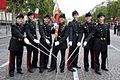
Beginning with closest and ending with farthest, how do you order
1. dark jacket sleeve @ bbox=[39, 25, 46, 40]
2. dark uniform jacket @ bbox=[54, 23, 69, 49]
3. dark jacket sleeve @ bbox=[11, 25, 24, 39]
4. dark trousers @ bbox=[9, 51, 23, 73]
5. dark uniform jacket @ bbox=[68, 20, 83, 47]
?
dark jacket sleeve @ bbox=[11, 25, 24, 39]
dark trousers @ bbox=[9, 51, 23, 73]
dark jacket sleeve @ bbox=[39, 25, 46, 40]
dark uniform jacket @ bbox=[54, 23, 69, 49]
dark uniform jacket @ bbox=[68, 20, 83, 47]

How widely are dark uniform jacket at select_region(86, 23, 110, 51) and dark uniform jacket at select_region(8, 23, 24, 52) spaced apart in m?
2.18

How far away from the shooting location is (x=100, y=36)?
1167cm

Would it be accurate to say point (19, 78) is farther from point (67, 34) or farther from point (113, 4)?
point (113, 4)

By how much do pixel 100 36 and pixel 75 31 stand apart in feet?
2.74

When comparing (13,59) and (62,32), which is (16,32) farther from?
(62,32)

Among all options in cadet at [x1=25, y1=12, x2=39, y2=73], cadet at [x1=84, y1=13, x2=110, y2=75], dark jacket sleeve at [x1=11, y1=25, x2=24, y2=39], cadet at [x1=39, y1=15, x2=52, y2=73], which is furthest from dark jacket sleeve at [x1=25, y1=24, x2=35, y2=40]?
cadet at [x1=84, y1=13, x2=110, y2=75]

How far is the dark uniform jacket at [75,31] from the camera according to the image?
11.6m

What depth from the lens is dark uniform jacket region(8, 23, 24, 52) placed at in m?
10.6

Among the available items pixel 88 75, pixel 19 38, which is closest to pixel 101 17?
pixel 88 75

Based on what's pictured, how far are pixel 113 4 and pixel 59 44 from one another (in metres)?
89.8

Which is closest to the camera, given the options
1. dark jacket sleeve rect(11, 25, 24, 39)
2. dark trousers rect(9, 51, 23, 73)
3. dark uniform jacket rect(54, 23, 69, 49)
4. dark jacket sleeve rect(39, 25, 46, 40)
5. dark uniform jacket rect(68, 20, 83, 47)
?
dark jacket sleeve rect(11, 25, 24, 39)

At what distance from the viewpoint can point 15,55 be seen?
11.1m

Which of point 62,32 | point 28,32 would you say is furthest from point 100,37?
point 28,32

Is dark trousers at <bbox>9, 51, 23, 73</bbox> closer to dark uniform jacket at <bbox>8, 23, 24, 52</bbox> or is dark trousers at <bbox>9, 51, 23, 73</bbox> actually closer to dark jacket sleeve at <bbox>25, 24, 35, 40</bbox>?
dark uniform jacket at <bbox>8, 23, 24, 52</bbox>
